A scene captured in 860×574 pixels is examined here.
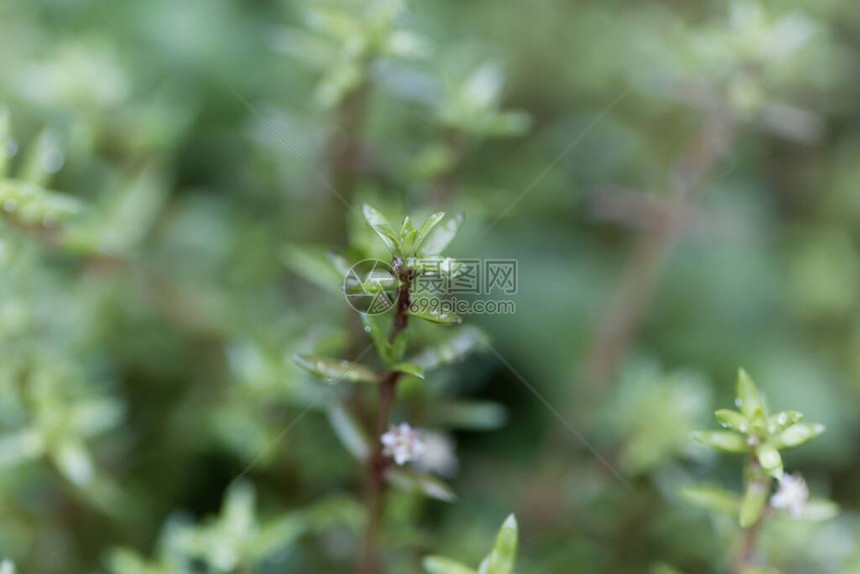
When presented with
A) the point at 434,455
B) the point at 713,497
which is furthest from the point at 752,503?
the point at 434,455

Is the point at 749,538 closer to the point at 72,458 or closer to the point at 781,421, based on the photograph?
the point at 781,421

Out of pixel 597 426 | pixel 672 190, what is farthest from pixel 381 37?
pixel 597 426

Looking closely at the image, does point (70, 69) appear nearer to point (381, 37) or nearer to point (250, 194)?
point (250, 194)

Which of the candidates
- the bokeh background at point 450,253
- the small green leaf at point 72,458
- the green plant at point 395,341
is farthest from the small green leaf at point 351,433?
the small green leaf at point 72,458

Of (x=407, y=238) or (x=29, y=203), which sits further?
(x=29, y=203)

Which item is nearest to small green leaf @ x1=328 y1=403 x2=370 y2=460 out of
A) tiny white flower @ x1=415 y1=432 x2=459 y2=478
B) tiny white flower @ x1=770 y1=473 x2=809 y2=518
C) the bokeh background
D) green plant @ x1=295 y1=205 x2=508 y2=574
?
green plant @ x1=295 y1=205 x2=508 y2=574
